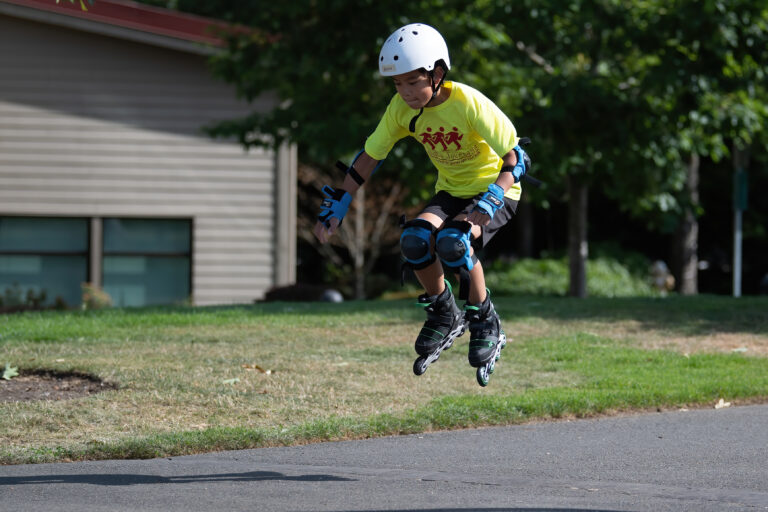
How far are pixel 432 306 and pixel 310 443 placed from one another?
1.21m

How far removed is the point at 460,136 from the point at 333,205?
96cm

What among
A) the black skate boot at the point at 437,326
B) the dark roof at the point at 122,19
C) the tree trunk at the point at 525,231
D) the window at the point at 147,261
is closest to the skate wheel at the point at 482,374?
the black skate boot at the point at 437,326

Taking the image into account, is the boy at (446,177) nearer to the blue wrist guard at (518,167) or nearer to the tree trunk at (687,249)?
the blue wrist guard at (518,167)

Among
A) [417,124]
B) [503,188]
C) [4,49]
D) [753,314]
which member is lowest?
[753,314]

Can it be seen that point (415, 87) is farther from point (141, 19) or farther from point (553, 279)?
point (553, 279)

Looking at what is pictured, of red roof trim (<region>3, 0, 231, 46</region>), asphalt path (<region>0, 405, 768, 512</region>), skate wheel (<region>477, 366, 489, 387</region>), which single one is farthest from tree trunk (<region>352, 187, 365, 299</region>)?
skate wheel (<region>477, 366, 489, 387</region>)

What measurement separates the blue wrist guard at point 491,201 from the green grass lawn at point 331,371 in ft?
6.09

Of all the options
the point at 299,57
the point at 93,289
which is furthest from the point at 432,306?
the point at 93,289

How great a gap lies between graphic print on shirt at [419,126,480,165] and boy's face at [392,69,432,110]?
0.74 ft

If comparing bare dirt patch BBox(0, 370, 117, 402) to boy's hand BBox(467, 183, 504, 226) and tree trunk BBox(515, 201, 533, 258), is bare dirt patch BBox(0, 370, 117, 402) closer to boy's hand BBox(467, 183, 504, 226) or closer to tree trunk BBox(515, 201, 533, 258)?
boy's hand BBox(467, 183, 504, 226)

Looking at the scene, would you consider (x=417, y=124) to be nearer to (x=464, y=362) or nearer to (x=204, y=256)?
(x=464, y=362)

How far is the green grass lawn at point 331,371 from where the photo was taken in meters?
7.24

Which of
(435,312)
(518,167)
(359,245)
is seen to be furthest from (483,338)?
(359,245)

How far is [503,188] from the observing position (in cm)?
646
